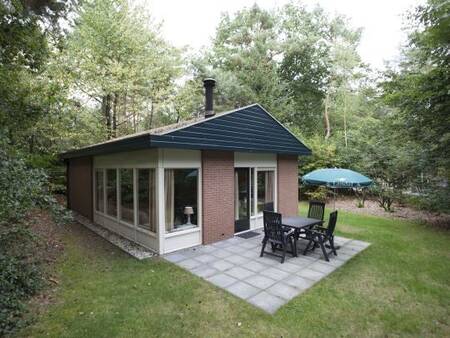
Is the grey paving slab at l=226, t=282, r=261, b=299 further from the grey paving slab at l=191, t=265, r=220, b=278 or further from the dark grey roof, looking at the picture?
the dark grey roof

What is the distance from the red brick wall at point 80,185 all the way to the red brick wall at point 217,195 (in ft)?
17.8

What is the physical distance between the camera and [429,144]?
335 inches

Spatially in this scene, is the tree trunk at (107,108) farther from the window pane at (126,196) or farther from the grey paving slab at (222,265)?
the grey paving slab at (222,265)

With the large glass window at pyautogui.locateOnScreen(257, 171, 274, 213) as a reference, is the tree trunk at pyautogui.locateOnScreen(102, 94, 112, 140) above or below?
above

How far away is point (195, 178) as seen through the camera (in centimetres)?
650

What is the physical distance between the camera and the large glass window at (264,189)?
826 cm

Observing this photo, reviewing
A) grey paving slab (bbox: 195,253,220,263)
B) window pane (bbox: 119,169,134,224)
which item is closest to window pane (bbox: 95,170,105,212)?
window pane (bbox: 119,169,134,224)

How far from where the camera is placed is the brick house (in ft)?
19.4

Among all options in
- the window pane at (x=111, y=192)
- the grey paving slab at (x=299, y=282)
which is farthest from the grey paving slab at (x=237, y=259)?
the window pane at (x=111, y=192)

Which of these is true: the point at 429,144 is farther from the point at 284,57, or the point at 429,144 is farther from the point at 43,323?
the point at 284,57

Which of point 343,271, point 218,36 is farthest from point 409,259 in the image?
point 218,36

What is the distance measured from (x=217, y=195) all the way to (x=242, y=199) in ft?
3.81

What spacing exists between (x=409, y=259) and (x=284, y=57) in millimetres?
18311

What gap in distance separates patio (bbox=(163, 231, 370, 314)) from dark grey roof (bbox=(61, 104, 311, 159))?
2.45 meters
